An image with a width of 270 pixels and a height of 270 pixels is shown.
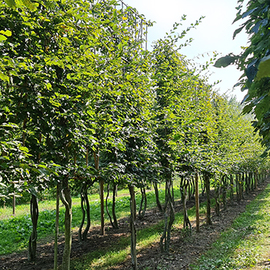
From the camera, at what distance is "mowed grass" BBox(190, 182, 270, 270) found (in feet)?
18.1

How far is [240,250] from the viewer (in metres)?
6.43

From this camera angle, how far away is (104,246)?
7.68 m

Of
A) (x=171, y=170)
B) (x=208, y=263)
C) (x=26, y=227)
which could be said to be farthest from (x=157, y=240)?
(x=26, y=227)

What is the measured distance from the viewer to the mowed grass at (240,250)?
551cm

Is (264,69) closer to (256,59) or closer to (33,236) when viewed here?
(256,59)

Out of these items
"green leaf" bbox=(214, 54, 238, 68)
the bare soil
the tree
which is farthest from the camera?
the bare soil

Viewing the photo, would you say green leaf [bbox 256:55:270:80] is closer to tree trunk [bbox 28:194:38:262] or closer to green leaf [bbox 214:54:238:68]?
green leaf [bbox 214:54:238:68]

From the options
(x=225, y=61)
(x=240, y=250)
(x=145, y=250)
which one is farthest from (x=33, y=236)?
(x=225, y=61)

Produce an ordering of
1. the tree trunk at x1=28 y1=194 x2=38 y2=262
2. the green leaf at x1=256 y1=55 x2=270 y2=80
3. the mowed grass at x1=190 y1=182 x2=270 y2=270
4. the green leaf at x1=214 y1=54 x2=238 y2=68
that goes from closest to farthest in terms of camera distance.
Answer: the green leaf at x1=256 y1=55 x2=270 y2=80, the green leaf at x1=214 y1=54 x2=238 y2=68, the mowed grass at x1=190 y1=182 x2=270 y2=270, the tree trunk at x1=28 y1=194 x2=38 y2=262

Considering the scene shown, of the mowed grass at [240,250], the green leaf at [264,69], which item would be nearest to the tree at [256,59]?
the green leaf at [264,69]

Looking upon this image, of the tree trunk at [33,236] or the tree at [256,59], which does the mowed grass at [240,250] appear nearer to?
the tree trunk at [33,236]

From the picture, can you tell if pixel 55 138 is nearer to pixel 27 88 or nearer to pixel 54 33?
pixel 27 88

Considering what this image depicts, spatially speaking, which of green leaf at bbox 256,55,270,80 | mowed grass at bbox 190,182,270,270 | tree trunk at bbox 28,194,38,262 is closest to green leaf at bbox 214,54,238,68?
green leaf at bbox 256,55,270,80

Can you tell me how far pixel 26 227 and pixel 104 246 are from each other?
4301 millimetres
